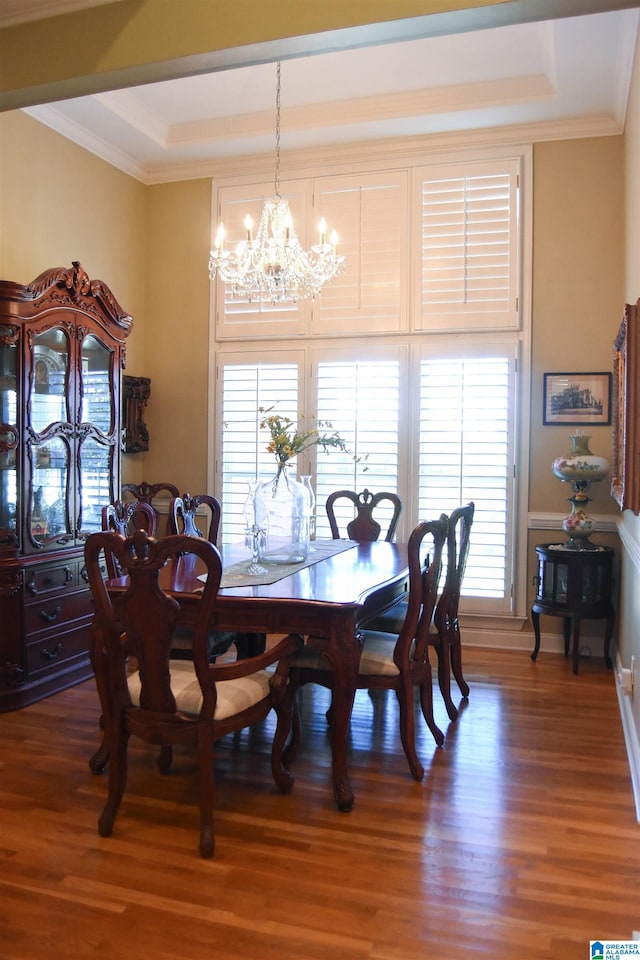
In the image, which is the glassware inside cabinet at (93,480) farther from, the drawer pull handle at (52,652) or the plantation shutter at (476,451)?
the plantation shutter at (476,451)

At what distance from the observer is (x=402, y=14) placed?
7.74 ft

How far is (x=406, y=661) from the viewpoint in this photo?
119 inches

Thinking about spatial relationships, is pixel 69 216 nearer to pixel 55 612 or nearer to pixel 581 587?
pixel 55 612

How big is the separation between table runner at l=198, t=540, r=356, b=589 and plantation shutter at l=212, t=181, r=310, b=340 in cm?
193

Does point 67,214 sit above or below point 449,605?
above

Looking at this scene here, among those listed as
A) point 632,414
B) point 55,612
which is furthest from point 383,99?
point 55,612

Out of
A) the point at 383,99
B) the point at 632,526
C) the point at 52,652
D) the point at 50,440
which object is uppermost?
the point at 383,99

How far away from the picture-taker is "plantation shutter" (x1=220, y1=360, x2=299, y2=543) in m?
5.43

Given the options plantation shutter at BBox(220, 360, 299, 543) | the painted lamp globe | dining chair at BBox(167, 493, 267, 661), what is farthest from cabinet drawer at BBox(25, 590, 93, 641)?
the painted lamp globe

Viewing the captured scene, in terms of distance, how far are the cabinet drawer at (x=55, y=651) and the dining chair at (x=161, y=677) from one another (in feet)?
4.41

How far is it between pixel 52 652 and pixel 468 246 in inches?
142

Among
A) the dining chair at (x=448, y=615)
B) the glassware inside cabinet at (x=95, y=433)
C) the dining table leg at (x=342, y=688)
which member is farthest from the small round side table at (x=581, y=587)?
the glassware inside cabinet at (x=95, y=433)

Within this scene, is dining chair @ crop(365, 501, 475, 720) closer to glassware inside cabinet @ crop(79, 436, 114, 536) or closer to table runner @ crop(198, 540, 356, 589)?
table runner @ crop(198, 540, 356, 589)

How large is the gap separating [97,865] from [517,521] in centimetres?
341
